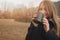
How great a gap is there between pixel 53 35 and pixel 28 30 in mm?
270

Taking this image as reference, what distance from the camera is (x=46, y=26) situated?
1.44 m

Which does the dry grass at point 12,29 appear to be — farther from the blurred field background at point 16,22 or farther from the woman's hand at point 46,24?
the woman's hand at point 46,24

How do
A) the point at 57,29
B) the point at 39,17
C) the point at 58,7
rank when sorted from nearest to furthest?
the point at 39,17 → the point at 57,29 → the point at 58,7

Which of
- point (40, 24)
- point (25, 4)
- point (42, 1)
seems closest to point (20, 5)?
point (25, 4)

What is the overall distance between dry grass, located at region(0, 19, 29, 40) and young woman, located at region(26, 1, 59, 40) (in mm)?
120

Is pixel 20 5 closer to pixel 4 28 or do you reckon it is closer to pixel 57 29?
pixel 4 28

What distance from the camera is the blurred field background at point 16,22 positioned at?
1701 mm

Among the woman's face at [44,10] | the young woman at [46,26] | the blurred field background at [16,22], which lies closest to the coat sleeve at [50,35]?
the young woman at [46,26]

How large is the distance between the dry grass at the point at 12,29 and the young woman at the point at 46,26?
120 millimetres

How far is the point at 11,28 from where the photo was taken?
1730 millimetres

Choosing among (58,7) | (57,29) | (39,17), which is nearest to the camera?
(39,17)

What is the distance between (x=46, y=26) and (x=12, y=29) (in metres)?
0.41

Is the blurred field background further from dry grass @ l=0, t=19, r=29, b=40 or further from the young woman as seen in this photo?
the young woman

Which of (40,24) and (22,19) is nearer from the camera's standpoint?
(40,24)
